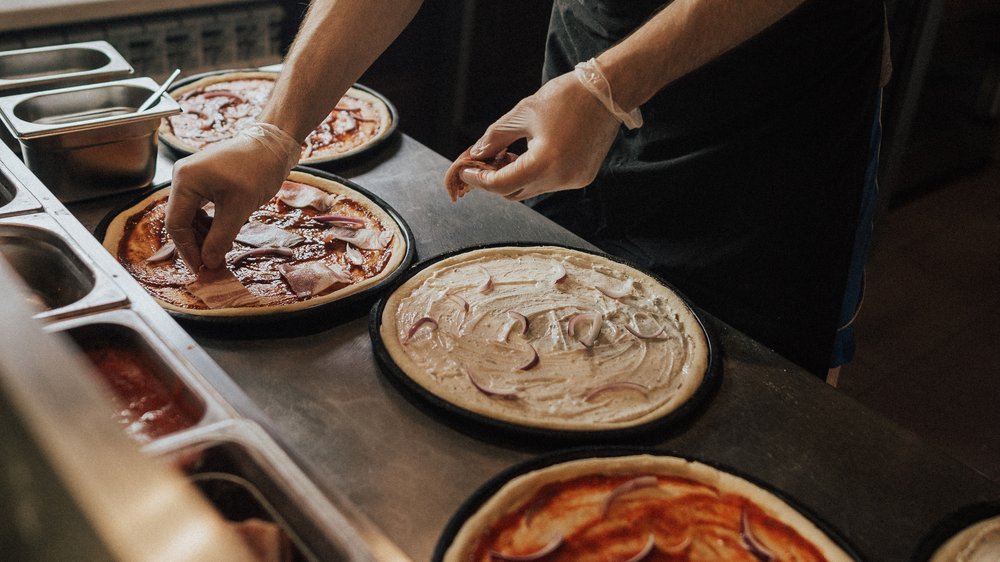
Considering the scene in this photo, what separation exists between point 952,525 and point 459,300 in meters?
1.02

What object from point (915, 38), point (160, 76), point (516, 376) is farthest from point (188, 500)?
Result: point (915, 38)

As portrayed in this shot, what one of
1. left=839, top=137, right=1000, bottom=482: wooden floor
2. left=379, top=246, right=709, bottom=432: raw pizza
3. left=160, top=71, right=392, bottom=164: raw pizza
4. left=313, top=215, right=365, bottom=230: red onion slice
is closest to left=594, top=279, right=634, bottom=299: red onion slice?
left=379, top=246, right=709, bottom=432: raw pizza

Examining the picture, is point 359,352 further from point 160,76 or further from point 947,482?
point 160,76

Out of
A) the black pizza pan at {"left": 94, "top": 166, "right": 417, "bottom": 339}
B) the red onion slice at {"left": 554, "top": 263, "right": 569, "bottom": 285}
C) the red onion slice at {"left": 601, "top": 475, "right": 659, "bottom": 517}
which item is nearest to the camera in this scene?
the red onion slice at {"left": 601, "top": 475, "right": 659, "bottom": 517}

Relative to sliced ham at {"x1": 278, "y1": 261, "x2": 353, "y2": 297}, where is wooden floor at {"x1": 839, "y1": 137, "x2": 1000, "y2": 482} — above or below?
below

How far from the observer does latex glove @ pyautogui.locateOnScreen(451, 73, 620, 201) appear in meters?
1.73

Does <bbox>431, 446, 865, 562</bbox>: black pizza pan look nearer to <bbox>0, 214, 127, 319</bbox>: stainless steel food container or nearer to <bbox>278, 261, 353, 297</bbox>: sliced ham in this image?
<bbox>278, 261, 353, 297</bbox>: sliced ham

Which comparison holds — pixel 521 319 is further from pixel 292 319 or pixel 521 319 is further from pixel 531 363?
pixel 292 319

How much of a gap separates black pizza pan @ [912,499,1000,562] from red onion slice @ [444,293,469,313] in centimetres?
96

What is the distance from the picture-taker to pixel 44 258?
1.61m

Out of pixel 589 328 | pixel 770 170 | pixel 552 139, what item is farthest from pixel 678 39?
pixel 589 328

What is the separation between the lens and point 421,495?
1367 millimetres

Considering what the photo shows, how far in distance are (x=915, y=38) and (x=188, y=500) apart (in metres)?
4.28

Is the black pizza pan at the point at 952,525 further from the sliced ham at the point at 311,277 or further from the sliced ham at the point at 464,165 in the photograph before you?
the sliced ham at the point at 311,277
